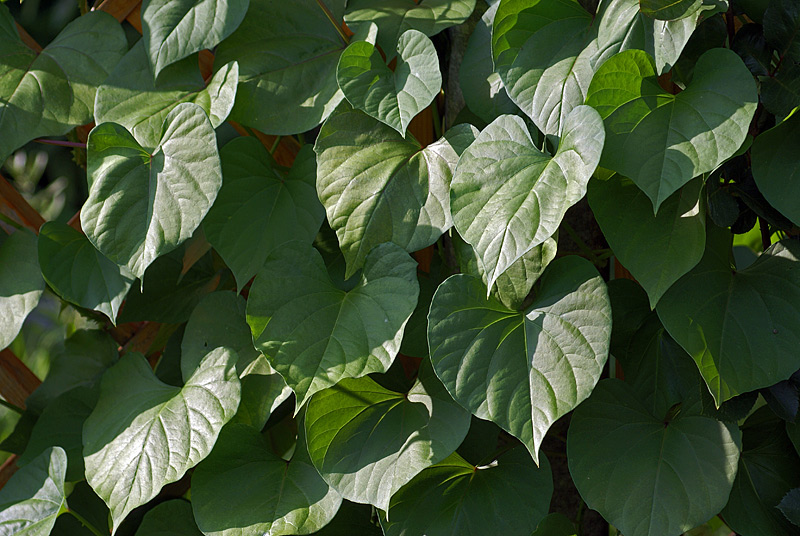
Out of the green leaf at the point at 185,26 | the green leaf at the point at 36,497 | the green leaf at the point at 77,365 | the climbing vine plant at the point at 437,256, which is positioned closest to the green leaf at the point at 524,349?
the climbing vine plant at the point at 437,256

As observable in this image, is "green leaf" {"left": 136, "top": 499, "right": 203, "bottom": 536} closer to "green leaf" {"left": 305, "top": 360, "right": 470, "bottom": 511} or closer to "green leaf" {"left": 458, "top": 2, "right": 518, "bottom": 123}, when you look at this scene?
"green leaf" {"left": 305, "top": 360, "right": 470, "bottom": 511}

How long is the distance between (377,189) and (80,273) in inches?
18.1

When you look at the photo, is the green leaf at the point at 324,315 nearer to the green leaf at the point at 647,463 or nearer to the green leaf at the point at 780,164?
the green leaf at the point at 647,463

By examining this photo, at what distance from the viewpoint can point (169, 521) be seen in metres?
0.99

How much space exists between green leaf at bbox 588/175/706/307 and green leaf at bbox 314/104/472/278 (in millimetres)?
180

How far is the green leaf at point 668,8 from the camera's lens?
692mm

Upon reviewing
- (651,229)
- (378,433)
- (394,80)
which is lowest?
(378,433)

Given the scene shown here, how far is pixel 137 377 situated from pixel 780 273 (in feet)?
2.84

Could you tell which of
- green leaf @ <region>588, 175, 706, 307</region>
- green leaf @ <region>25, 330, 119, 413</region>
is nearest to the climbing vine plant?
green leaf @ <region>588, 175, 706, 307</region>

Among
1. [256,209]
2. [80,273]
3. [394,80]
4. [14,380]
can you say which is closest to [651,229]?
[394,80]

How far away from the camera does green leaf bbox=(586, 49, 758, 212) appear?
66 centimetres

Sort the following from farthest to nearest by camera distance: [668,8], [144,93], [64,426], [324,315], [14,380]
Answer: [14,380] → [64,426] → [144,93] → [324,315] → [668,8]

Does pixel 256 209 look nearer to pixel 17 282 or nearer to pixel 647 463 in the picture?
pixel 17 282

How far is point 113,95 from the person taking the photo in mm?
935
